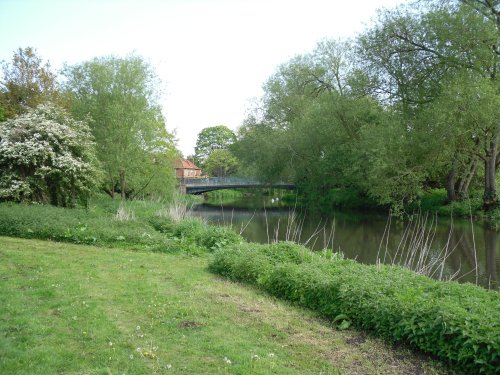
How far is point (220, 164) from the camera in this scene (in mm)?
74812

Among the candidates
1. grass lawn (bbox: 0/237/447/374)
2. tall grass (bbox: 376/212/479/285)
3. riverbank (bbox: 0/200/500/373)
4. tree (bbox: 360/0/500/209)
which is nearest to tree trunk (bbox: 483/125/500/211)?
tree (bbox: 360/0/500/209)

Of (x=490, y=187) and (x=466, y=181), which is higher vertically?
(x=466, y=181)

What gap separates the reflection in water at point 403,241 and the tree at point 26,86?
45.3 ft

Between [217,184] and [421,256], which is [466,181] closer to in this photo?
[421,256]

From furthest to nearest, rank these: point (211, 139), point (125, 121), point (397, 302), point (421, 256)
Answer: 1. point (211, 139)
2. point (125, 121)
3. point (421, 256)
4. point (397, 302)

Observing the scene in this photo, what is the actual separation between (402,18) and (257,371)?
2284 centimetres

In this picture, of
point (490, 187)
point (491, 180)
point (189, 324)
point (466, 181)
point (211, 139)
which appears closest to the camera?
point (189, 324)

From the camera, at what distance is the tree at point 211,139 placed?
85.2 m

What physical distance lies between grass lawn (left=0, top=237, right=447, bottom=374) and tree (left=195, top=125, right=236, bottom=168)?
77786 millimetres

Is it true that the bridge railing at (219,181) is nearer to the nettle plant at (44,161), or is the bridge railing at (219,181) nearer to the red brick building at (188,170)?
the red brick building at (188,170)

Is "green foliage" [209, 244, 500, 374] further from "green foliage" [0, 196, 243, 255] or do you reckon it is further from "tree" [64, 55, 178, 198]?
"tree" [64, 55, 178, 198]

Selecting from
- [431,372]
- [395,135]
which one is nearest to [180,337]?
[431,372]

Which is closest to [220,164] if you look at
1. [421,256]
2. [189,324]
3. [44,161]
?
[44,161]

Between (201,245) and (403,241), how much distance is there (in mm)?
8515
